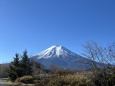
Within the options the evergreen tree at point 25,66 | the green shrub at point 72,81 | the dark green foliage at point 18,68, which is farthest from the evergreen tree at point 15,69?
the green shrub at point 72,81

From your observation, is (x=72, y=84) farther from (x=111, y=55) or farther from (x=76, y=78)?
(x=111, y=55)

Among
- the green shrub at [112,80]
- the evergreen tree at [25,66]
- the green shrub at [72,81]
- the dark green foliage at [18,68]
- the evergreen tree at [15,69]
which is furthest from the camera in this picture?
the evergreen tree at [25,66]

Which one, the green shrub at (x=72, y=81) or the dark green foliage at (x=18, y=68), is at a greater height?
the dark green foliage at (x=18, y=68)

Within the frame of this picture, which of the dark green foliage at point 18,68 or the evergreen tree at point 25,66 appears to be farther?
the evergreen tree at point 25,66

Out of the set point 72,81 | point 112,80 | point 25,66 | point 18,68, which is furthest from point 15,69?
point 72,81

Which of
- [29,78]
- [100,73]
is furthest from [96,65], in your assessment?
[29,78]

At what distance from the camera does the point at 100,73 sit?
61.0 ft

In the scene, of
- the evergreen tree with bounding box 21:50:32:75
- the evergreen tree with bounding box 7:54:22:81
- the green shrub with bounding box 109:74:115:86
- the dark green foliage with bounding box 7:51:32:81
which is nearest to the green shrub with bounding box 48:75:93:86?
the green shrub with bounding box 109:74:115:86

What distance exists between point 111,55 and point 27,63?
3156 cm

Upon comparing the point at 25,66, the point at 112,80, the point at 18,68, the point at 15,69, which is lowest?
the point at 112,80

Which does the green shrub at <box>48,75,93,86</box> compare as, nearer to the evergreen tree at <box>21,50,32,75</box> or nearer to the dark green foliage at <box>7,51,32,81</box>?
the dark green foliage at <box>7,51,32,81</box>

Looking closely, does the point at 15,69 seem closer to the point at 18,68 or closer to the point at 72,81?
the point at 18,68

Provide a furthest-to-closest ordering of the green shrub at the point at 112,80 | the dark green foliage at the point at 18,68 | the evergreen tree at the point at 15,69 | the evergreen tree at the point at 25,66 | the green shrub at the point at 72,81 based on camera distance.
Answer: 1. the evergreen tree at the point at 25,66
2. the dark green foliage at the point at 18,68
3. the evergreen tree at the point at 15,69
4. the green shrub at the point at 112,80
5. the green shrub at the point at 72,81

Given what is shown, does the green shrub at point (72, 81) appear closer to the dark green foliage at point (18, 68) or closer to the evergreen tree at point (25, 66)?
the dark green foliage at point (18, 68)
